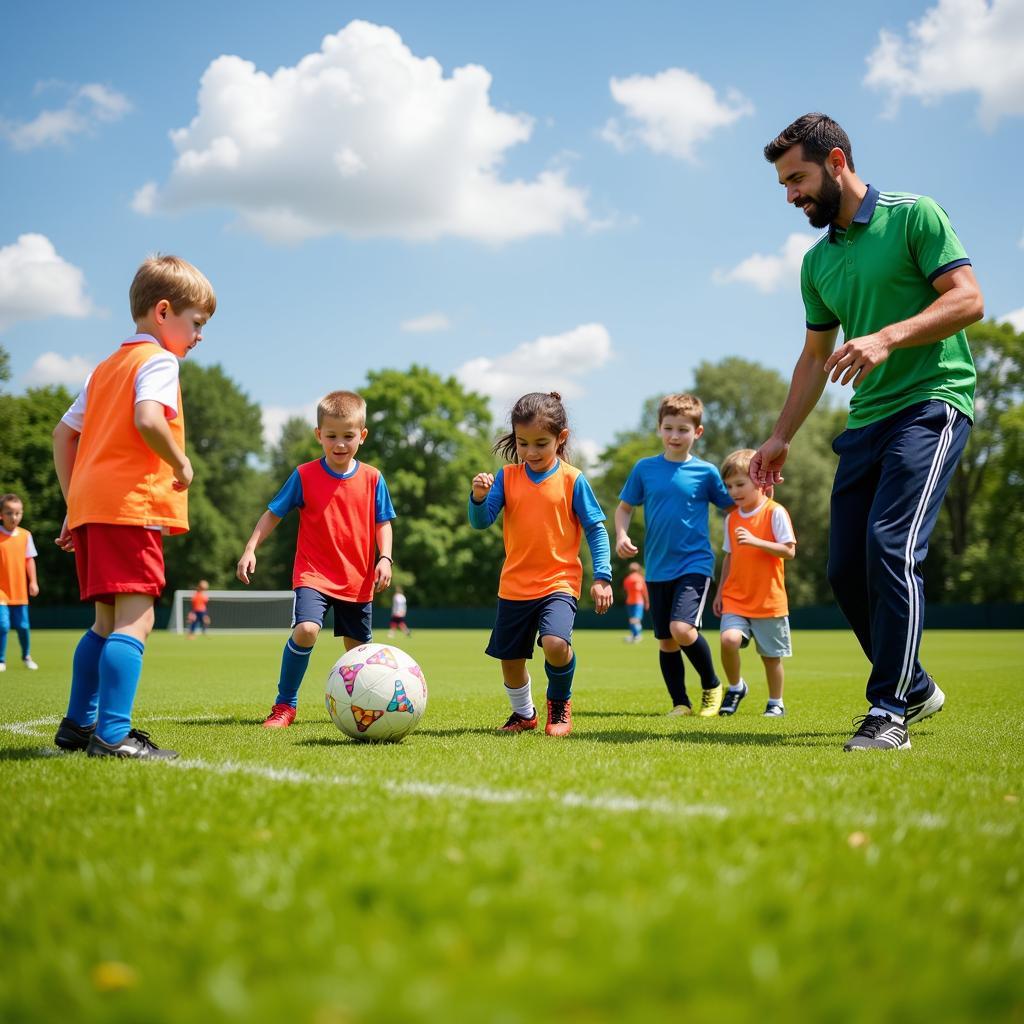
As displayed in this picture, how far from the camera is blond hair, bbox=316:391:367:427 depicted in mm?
6758

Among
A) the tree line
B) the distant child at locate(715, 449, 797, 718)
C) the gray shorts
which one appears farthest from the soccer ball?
the tree line

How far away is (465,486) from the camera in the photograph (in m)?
55.4

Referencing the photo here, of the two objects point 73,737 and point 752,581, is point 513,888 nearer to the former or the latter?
point 73,737

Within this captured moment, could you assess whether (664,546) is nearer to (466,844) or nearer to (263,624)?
(466,844)

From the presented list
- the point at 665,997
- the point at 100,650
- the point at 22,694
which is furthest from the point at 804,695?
the point at 665,997

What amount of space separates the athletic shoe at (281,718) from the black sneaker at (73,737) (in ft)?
5.03

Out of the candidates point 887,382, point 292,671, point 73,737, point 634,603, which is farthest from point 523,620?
point 634,603

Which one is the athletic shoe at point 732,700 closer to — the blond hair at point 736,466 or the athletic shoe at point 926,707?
the blond hair at point 736,466

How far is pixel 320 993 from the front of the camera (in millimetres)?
1561

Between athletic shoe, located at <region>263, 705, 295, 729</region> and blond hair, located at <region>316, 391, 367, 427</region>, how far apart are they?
1.92m

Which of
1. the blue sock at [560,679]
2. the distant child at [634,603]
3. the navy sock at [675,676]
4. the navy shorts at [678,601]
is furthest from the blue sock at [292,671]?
the distant child at [634,603]

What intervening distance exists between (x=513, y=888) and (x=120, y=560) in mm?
3093

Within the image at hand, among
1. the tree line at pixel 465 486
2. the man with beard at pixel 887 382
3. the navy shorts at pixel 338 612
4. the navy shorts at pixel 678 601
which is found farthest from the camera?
the tree line at pixel 465 486

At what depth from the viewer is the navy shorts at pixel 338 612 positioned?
6727 mm
